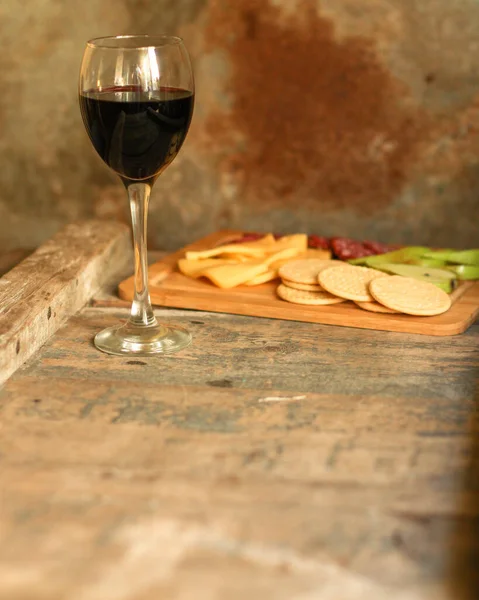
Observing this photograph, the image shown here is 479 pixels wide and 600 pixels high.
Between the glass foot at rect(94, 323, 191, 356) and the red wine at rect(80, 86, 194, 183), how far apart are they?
19 cm

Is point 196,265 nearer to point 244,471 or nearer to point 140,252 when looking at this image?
point 140,252

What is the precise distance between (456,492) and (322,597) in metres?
0.17

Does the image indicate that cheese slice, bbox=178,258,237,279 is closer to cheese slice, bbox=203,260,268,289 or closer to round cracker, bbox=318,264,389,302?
cheese slice, bbox=203,260,268,289

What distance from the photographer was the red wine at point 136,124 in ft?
3.02

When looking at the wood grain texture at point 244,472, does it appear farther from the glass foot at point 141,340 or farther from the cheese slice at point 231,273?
the cheese slice at point 231,273

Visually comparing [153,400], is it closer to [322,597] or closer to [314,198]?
[322,597]

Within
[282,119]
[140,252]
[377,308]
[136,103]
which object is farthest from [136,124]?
[282,119]

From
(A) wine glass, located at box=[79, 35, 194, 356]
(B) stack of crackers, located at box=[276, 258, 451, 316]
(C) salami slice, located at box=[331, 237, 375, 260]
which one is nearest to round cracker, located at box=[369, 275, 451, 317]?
(B) stack of crackers, located at box=[276, 258, 451, 316]

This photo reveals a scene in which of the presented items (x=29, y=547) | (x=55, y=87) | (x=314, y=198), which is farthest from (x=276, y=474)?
(x=55, y=87)

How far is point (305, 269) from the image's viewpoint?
121 cm

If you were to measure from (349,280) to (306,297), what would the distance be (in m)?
0.06

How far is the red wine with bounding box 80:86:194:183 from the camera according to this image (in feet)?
3.02

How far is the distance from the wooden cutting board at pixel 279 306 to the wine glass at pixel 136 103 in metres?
0.17

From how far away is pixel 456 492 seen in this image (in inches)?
27.4
